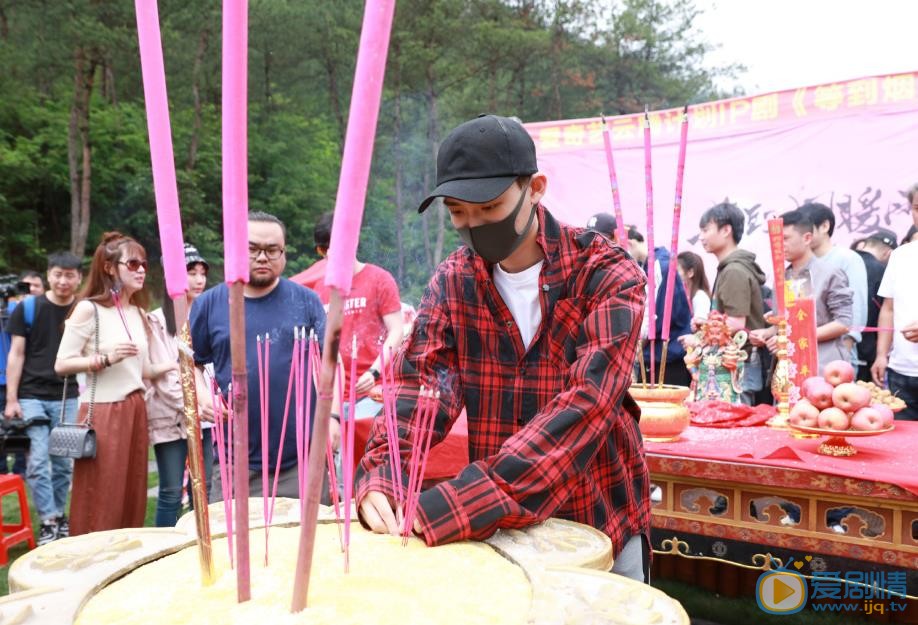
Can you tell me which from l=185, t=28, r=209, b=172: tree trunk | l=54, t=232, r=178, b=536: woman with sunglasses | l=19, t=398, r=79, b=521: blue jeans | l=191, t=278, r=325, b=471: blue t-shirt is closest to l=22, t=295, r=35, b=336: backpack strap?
l=19, t=398, r=79, b=521: blue jeans

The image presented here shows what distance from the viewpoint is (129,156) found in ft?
44.3

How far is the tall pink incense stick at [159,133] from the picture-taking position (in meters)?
0.79

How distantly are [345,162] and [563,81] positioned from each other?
17954 mm

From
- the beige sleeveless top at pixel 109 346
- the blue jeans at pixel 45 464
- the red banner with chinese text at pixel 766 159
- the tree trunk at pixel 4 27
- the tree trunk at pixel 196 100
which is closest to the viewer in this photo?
the beige sleeveless top at pixel 109 346

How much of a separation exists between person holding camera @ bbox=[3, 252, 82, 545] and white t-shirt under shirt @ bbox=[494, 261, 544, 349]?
129 inches

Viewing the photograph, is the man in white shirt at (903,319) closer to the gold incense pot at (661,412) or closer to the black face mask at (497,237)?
the gold incense pot at (661,412)

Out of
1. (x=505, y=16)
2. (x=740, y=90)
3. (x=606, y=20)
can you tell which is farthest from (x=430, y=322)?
(x=740, y=90)

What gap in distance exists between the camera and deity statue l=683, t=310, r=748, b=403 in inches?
124

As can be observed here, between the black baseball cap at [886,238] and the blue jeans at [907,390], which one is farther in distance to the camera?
the black baseball cap at [886,238]

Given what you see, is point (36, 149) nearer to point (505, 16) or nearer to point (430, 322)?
point (505, 16)

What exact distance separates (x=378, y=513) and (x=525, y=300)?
511mm

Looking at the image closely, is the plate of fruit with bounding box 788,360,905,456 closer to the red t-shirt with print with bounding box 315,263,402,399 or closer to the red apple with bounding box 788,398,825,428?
the red apple with bounding box 788,398,825,428

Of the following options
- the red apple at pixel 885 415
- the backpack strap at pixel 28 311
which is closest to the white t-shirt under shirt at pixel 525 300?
the red apple at pixel 885 415

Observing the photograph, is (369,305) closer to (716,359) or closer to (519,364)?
(716,359)
